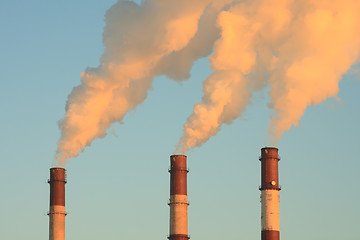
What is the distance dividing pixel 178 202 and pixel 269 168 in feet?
26.4

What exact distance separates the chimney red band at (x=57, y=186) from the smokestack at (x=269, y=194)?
675 inches

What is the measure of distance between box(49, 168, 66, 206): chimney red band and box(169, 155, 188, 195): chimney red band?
940 cm

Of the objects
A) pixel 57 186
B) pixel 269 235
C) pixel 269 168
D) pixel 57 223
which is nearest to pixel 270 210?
pixel 269 235

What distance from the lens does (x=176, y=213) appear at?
66.7 m

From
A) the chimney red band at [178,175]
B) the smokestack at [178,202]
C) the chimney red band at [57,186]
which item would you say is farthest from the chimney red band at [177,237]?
the chimney red band at [57,186]

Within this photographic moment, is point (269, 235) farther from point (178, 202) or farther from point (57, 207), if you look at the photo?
point (57, 207)

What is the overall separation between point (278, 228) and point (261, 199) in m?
2.34

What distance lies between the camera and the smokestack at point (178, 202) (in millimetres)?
66438

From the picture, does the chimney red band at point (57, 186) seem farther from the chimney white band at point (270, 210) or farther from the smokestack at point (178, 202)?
the chimney white band at point (270, 210)

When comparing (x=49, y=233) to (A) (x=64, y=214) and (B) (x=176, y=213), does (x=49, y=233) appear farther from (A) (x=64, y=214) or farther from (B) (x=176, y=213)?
(B) (x=176, y=213)

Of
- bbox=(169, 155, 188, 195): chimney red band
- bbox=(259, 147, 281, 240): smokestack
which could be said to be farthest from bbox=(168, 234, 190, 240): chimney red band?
bbox=(259, 147, 281, 240): smokestack

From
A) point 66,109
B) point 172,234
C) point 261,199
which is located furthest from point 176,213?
point 66,109

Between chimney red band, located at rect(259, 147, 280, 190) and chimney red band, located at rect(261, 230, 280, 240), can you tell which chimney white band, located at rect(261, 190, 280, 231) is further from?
chimney red band, located at rect(259, 147, 280, 190)

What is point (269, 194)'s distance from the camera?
6244 centimetres
